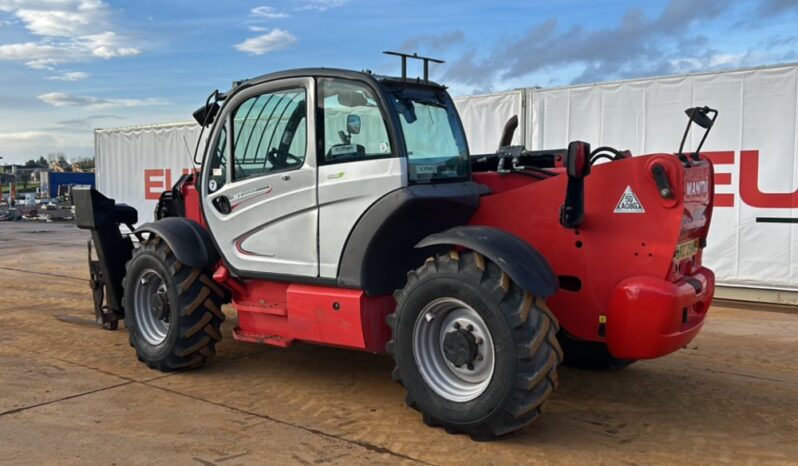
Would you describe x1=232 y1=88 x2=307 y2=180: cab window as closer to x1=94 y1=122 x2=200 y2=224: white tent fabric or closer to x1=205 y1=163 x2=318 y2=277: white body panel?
x1=205 y1=163 x2=318 y2=277: white body panel

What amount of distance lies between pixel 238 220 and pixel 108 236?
226 cm

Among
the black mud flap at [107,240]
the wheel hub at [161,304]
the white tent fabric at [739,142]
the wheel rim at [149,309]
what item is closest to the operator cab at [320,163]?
the wheel hub at [161,304]

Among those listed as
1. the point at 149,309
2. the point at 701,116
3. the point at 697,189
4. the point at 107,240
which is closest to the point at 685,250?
the point at 697,189

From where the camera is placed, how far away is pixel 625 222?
4.52 meters

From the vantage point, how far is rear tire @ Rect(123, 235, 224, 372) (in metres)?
5.99

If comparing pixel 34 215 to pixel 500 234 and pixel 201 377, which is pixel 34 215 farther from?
pixel 500 234

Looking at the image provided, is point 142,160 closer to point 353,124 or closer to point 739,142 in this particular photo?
point 739,142

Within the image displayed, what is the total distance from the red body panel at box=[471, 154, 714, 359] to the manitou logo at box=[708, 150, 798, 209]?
218 inches

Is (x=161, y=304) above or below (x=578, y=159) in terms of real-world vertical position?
below

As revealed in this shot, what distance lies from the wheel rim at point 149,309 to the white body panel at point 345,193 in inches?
78.9

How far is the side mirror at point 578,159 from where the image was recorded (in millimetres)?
4324

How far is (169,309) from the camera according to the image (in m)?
6.22

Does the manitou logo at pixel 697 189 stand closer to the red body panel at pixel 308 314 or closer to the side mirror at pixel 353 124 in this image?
the red body panel at pixel 308 314

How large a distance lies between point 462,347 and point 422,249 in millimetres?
986
